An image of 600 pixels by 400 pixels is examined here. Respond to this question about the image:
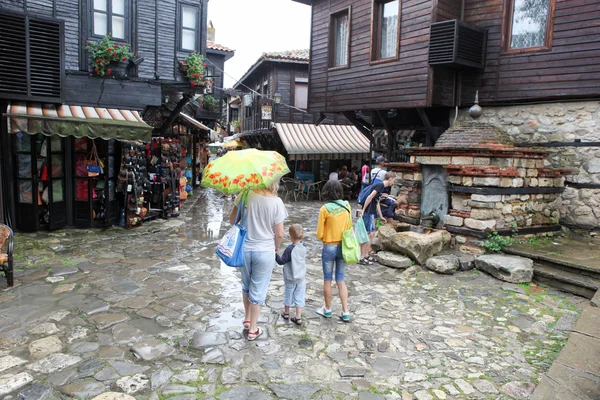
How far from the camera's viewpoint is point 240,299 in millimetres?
5906

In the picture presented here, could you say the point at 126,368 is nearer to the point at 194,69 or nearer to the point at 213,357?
the point at 213,357

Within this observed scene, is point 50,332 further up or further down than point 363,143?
further down

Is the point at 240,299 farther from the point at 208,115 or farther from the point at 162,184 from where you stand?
the point at 208,115

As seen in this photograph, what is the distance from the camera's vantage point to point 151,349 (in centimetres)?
434

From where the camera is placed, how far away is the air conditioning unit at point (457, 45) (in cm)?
1031

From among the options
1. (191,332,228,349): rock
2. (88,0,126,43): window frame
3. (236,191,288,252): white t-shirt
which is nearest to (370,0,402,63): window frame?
(88,0,126,43): window frame

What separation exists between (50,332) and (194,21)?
1032 cm

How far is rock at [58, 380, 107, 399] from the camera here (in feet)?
11.6

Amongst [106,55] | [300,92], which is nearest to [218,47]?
[300,92]

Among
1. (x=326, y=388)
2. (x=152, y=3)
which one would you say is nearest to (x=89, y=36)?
(x=152, y=3)

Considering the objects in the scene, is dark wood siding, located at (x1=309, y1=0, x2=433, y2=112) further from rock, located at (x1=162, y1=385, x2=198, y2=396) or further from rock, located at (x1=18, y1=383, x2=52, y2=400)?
rock, located at (x1=18, y1=383, x2=52, y2=400)

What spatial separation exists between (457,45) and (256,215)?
319 inches

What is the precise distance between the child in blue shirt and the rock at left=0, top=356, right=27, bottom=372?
2.65 m

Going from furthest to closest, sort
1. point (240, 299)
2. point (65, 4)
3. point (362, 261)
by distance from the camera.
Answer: point (65, 4) < point (362, 261) < point (240, 299)
